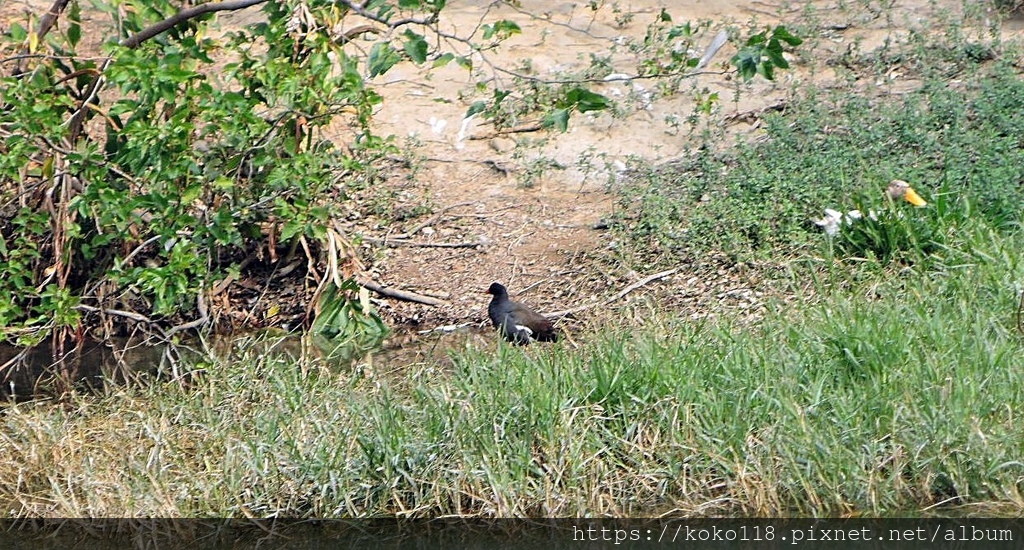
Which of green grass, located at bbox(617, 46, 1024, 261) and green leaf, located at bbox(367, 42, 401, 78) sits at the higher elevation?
green leaf, located at bbox(367, 42, 401, 78)

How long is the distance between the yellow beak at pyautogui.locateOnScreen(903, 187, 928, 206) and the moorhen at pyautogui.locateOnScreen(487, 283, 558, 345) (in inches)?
83.4

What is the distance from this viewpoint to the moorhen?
6566 mm

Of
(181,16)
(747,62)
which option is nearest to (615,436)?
(747,62)

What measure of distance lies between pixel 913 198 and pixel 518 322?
2.33 meters

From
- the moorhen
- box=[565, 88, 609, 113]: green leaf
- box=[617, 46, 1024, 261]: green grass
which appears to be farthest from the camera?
box=[617, 46, 1024, 261]: green grass

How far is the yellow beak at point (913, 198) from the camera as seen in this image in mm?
6956

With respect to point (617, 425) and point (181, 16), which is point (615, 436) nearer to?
point (617, 425)

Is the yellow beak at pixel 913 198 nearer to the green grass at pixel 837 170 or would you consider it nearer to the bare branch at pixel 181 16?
the green grass at pixel 837 170

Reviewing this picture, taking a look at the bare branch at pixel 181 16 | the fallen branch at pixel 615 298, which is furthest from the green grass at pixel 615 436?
the bare branch at pixel 181 16

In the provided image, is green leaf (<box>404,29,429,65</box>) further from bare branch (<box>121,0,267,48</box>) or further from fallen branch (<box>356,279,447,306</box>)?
fallen branch (<box>356,279,447,306</box>)

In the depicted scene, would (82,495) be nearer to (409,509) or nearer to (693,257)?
(409,509)

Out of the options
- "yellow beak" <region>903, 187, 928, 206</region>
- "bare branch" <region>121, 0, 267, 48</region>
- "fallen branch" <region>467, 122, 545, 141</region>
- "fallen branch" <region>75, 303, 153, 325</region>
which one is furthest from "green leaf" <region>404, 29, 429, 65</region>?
"fallen branch" <region>467, 122, 545, 141</region>

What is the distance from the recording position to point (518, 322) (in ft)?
22.0

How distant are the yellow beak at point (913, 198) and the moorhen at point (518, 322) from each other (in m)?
2.12
